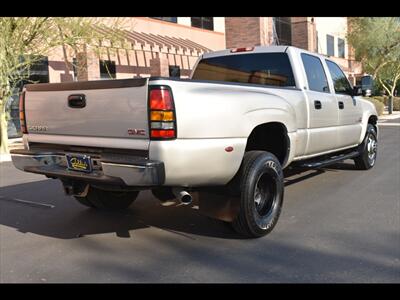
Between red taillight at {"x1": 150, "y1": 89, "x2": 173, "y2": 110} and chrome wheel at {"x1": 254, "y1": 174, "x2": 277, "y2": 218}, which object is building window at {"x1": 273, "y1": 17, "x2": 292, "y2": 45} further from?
red taillight at {"x1": 150, "y1": 89, "x2": 173, "y2": 110}

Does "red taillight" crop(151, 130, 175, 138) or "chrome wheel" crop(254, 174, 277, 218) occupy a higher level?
"red taillight" crop(151, 130, 175, 138)

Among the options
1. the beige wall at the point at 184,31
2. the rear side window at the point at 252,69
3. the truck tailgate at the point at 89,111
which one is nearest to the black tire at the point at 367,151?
the rear side window at the point at 252,69

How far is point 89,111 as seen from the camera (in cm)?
429

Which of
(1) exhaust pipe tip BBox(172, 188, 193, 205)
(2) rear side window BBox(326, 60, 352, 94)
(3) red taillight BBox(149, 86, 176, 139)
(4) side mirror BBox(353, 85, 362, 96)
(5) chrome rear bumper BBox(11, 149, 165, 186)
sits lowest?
(1) exhaust pipe tip BBox(172, 188, 193, 205)

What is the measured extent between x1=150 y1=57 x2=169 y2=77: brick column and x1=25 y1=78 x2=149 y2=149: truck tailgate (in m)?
14.9

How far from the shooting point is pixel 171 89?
12.6 ft

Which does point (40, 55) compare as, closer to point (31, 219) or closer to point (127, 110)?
point (31, 219)

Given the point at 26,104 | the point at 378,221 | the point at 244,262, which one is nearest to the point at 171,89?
the point at 244,262

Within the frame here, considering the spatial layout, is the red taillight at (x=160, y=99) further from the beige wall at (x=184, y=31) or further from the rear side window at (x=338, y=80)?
the beige wall at (x=184, y=31)

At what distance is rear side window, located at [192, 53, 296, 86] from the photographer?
19.6ft

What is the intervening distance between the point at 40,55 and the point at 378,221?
1084 cm

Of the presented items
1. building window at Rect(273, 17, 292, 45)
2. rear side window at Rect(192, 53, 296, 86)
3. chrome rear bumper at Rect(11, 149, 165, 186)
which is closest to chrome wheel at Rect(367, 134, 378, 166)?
rear side window at Rect(192, 53, 296, 86)

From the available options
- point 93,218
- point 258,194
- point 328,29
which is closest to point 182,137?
point 258,194

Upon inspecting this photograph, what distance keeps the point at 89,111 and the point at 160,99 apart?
34.1 inches
